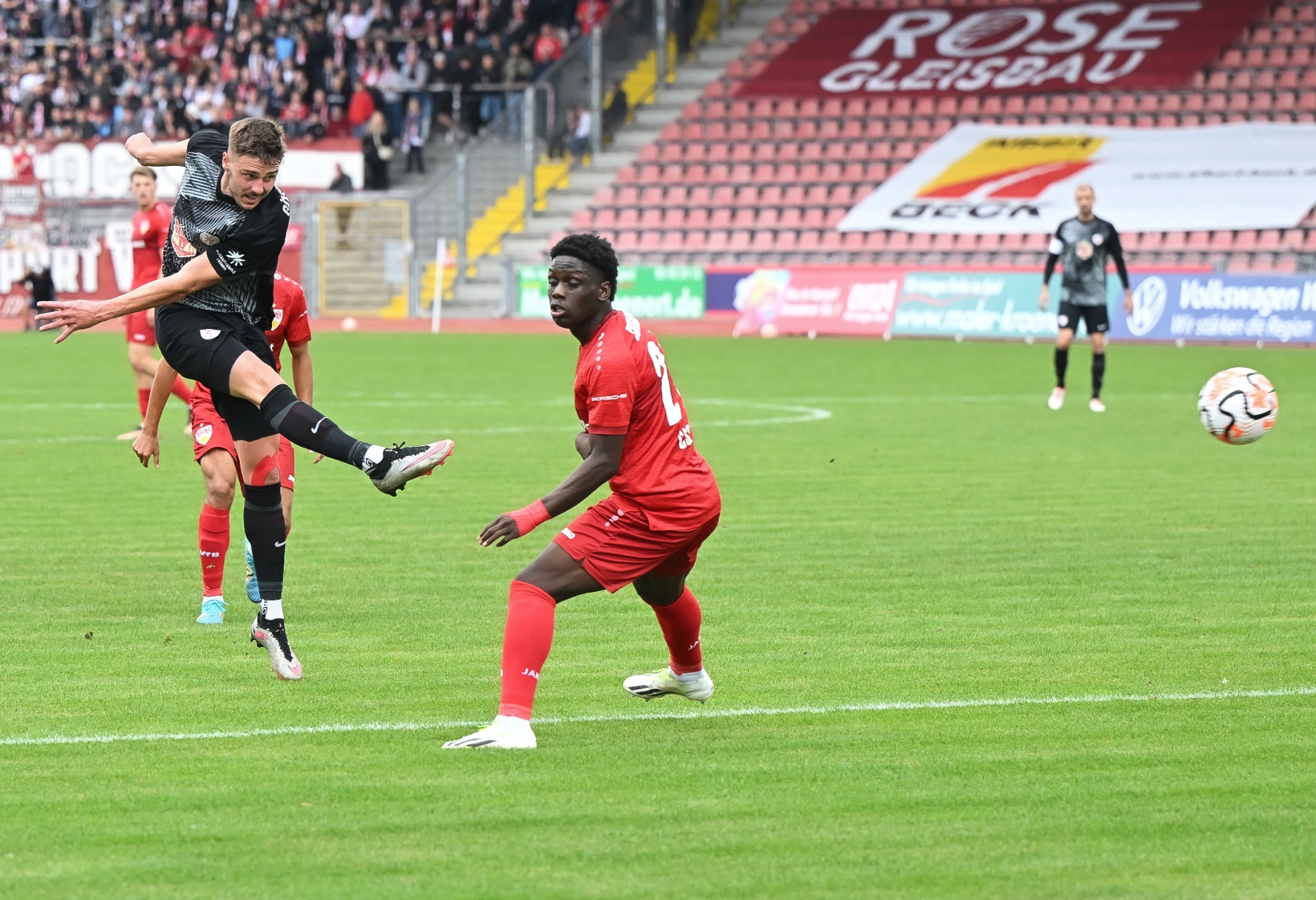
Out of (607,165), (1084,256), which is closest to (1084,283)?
(1084,256)

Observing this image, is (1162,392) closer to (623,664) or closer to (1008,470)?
(1008,470)

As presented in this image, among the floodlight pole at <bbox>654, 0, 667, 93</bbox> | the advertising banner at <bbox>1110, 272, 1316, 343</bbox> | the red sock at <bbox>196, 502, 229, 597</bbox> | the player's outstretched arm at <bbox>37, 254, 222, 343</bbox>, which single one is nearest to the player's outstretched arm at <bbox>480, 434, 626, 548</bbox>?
the player's outstretched arm at <bbox>37, 254, 222, 343</bbox>

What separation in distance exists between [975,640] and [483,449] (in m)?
8.91

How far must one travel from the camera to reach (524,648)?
242 inches

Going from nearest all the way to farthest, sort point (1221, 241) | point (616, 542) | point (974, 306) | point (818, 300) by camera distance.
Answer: point (616, 542), point (974, 306), point (818, 300), point (1221, 241)

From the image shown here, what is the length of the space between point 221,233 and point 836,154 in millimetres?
33801

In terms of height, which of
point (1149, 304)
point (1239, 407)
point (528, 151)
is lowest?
point (1149, 304)

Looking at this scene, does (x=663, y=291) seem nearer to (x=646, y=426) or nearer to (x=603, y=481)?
(x=646, y=426)

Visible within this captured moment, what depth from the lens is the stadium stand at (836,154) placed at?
1449 inches

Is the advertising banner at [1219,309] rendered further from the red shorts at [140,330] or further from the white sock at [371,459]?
the white sock at [371,459]

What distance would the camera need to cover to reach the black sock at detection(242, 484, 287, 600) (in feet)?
24.9

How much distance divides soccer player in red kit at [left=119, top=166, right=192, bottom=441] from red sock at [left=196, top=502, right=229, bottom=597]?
582cm

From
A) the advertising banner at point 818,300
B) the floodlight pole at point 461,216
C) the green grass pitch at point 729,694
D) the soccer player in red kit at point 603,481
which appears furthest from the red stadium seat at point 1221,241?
the soccer player in red kit at point 603,481

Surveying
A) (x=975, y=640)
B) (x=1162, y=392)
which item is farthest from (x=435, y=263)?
(x=975, y=640)
